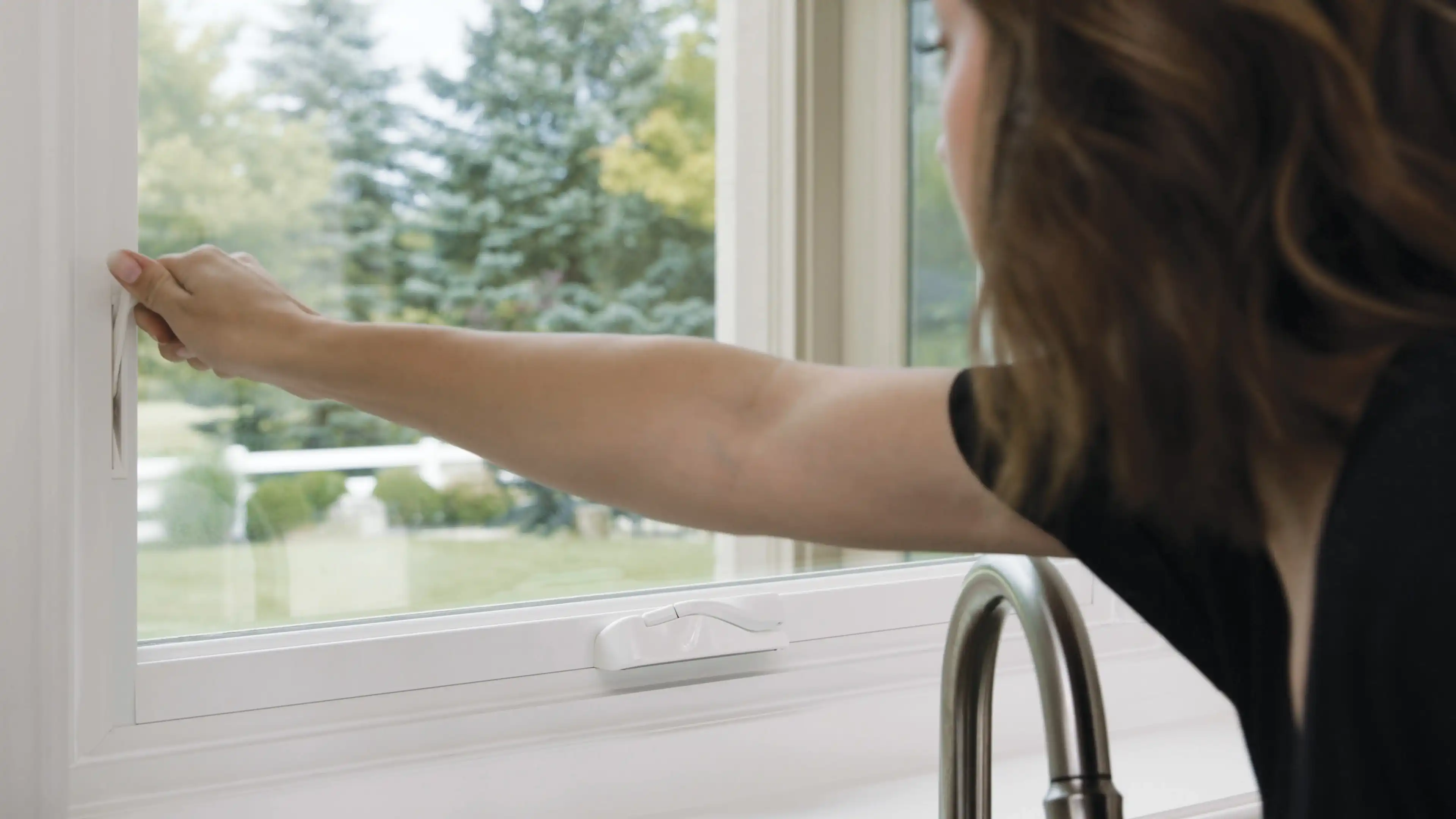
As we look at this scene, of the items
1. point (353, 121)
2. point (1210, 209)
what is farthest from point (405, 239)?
point (1210, 209)

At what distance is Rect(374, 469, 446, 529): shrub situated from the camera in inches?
40.1

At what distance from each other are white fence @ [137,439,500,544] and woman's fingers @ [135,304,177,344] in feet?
0.32

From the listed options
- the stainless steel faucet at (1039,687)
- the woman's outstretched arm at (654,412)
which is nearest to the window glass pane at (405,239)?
the woman's outstretched arm at (654,412)

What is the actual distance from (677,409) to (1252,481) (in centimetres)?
35

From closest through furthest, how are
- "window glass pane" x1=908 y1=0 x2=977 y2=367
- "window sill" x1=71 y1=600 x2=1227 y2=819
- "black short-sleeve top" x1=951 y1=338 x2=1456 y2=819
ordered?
"black short-sleeve top" x1=951 y1=338 x2=1456 y2=819 → "window sill" x1=71 y1=600 x2=1227 y2=819 → "window glass pane" x1=908 y1=0 x2=977 y2=367

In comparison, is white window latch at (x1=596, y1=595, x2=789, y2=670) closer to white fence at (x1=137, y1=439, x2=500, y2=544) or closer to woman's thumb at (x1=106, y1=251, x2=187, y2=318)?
white fence at (x1=137, y1=439, x2=500, y2=544)

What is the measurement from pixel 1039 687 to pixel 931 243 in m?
0.70

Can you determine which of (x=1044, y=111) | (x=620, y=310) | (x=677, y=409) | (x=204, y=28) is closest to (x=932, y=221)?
(x=620, y=310)

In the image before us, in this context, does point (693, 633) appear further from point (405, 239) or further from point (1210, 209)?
point (1210, 209)

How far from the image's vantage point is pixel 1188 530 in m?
0.62

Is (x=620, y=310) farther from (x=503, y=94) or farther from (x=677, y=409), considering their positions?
(x=677, y=409)

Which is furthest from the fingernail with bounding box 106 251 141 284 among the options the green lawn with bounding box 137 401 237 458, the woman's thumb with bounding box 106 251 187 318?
the green lawn with bounding box 137 401 237 458

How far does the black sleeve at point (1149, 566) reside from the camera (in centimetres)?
66

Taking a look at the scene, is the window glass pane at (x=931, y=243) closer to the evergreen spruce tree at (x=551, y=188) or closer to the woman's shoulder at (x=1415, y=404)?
the evergreen spruce tree at (x=551, y=188)
